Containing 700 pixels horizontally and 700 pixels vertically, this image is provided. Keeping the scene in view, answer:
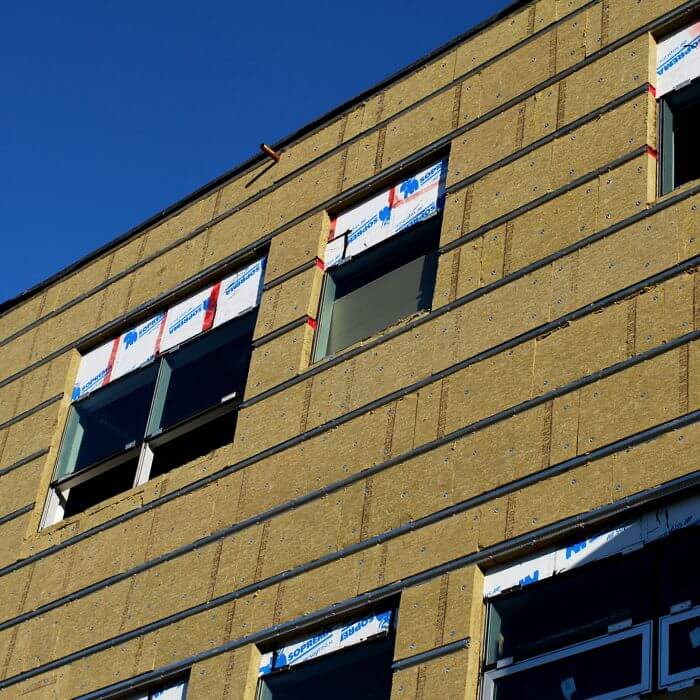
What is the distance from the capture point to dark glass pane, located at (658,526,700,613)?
32.0 ft

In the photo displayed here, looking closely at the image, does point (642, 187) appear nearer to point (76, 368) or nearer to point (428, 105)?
point (428, 105)

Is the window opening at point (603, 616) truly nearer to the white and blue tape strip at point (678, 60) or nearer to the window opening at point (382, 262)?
the window opening at point (382, 262)

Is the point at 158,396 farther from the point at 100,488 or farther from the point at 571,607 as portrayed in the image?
the point at 571,607

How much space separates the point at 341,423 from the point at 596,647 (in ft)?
12.0

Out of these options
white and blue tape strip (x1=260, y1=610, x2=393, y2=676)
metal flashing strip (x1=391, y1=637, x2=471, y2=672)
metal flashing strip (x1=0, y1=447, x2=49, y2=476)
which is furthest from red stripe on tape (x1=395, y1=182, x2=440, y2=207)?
metal flashing strip (x1=391, y1=637, x2=471, y2=672)

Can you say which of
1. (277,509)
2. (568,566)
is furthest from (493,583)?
(277,509)

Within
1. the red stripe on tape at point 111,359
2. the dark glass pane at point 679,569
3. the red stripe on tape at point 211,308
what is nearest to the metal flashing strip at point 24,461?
the red stripe on tape at point 111,359

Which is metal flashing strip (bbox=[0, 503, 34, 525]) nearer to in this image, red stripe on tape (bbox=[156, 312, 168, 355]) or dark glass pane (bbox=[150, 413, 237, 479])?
dark glass pane (bbox=[150, 413, 237, 479])

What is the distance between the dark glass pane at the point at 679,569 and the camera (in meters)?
9.74

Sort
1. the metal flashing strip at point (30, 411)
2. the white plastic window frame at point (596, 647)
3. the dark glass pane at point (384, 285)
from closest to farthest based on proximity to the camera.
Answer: the white plastic window frame at point (596, 647), the dark glass pane at point (384, 285), the metal flashing strip at point (30, 411)

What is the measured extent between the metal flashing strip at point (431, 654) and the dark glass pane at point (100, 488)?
506cm

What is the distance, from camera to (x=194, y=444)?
14828 millimetres

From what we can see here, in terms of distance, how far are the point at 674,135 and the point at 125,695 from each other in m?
6.81

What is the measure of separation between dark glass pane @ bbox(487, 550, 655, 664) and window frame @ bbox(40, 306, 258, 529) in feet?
14.6
